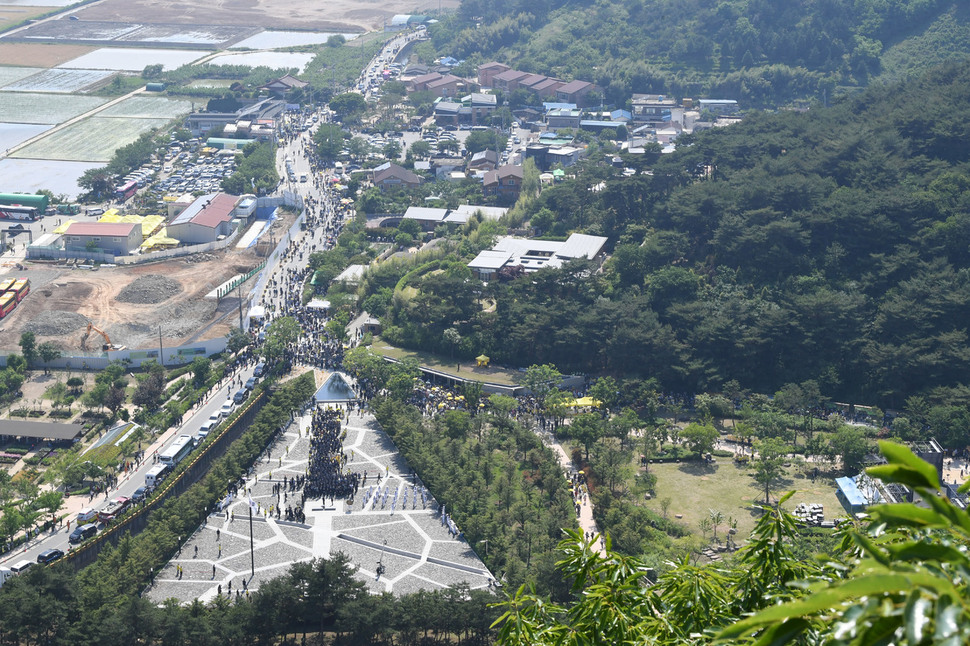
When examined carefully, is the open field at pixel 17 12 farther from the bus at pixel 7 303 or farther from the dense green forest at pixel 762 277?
the dense green forest at pixel 762 277

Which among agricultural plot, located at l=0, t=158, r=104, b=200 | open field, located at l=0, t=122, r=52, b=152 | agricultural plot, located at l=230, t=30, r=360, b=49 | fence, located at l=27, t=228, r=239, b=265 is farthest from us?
agricultural plot, located at l=230, t=30, r=360, b=49

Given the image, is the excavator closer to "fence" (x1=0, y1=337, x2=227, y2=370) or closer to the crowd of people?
"fence" (x1=0, y1=337, x2=227, y2=370)

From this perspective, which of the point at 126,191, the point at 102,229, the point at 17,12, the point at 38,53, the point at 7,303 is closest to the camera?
the point at 7,303

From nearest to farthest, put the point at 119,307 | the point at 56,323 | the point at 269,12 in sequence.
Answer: the point at 56,323 < the point at 119,307 < the point at 269,12

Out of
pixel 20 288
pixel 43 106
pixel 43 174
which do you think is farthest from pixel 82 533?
pixel 43 106

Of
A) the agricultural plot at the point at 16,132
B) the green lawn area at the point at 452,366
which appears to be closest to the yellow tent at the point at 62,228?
the agricultural plot at the point at 16,132

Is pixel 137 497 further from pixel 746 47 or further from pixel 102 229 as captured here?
pixel 746 47

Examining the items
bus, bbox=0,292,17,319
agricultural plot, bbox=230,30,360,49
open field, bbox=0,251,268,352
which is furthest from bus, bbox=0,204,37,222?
agricultural plot, bbox=230,30,360,49

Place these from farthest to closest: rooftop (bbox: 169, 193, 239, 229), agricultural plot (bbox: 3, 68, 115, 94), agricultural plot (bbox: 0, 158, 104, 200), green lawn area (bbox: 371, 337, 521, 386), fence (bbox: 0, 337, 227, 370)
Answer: agricultural plot (bbox: 3, 68, 115, 94) → agricultural plot (bbox: 0, 158, 104, 200) → rooftop (bbox: 169, 193, 239, 229) → fence (bbox: 0, 337, 227, 370) → green lawn area (bbox: 371, 337, 521, 386)
